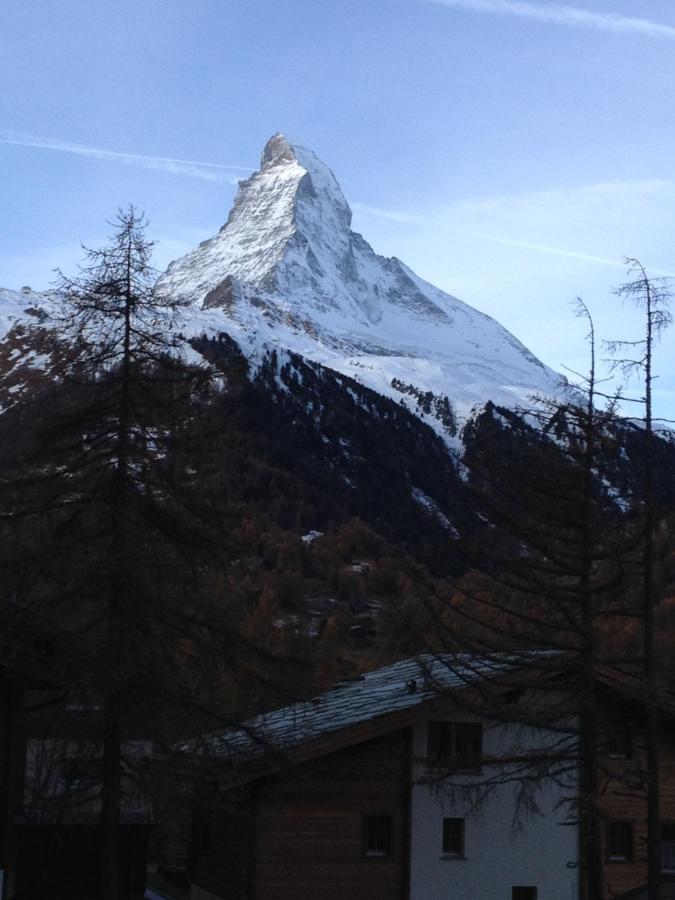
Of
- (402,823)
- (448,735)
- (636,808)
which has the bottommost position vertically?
(402,823)

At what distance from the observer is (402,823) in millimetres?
29109

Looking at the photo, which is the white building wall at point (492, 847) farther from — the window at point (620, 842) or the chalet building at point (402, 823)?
the window at point (620, 842)

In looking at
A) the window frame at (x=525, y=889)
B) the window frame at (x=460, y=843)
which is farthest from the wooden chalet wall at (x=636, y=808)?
the window frame at (x=460, y=843)

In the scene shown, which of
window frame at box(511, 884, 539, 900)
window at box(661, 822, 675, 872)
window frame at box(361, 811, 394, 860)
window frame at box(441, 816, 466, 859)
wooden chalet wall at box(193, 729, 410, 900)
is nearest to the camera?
wooden chalet wall at box(193, 729, 410, 900)

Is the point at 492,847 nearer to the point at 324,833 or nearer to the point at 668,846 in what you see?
the point at 668,846

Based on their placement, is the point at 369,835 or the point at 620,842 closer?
the point at 369,835

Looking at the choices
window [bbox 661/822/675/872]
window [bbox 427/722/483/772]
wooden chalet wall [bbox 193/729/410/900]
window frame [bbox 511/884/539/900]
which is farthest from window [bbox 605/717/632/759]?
wooden chalet wall [bbox 193/729/410/900]

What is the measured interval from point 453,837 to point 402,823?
4.63 ft

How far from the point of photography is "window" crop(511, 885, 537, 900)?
2972cm

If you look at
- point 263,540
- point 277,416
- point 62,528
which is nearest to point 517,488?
point 62,528

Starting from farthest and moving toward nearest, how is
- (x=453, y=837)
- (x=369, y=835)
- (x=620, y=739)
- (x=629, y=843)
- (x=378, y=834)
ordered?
(x=629, y=843)
(x=453, y=837)
(x=378, y=834)
(x=369, y=835)
(x=620, y=739)

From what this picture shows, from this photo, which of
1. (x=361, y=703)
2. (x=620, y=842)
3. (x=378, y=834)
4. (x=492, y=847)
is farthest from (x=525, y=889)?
(x=361, y=703)

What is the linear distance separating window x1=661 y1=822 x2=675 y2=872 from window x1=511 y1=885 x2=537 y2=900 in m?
2.97

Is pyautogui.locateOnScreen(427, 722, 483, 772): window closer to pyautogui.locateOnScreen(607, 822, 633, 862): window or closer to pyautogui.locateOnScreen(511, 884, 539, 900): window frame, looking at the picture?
pyautogui.locateOnScreen(511, 884, 539, 900): window frame
